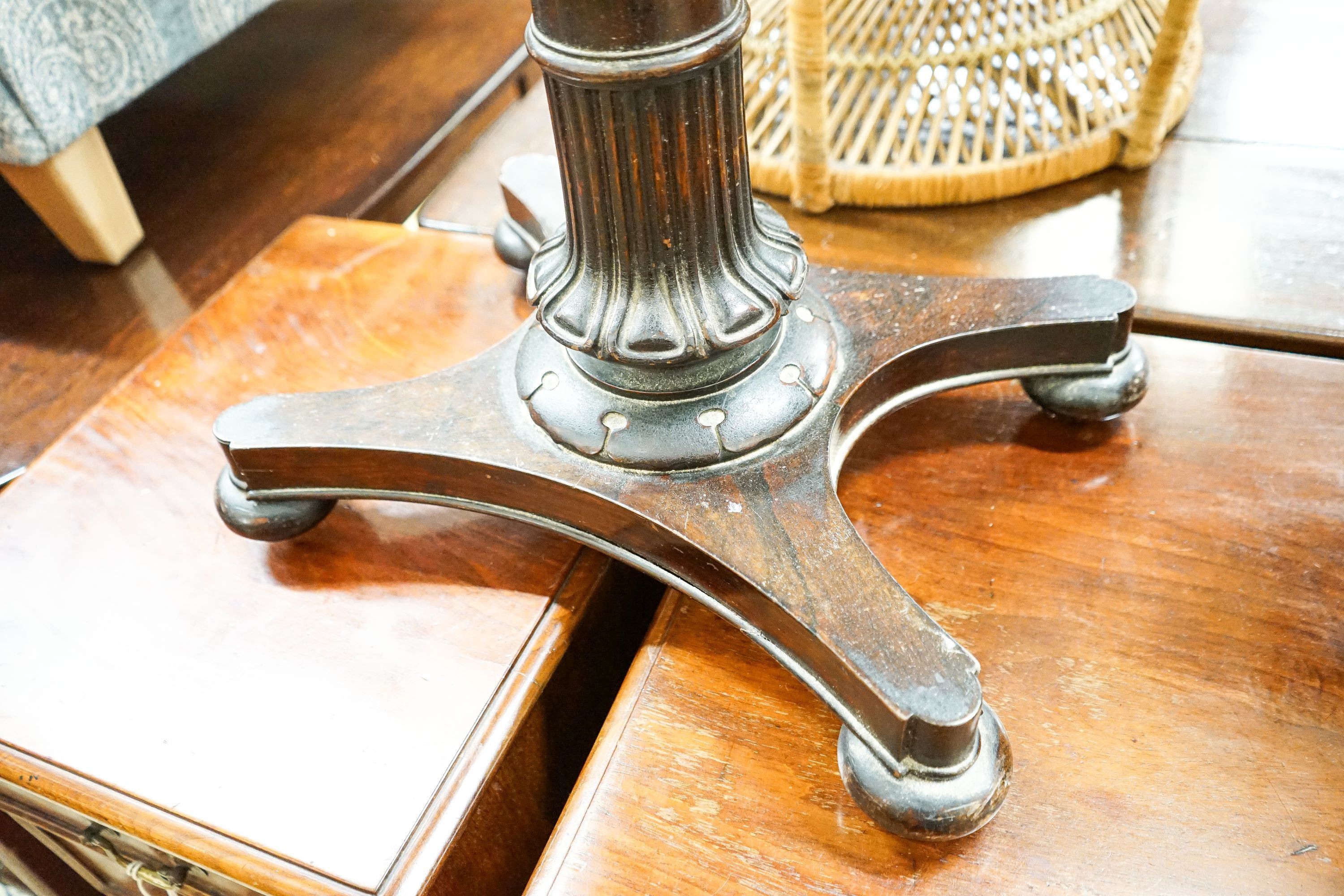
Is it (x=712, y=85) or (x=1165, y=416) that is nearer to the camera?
(x=712, y=85)

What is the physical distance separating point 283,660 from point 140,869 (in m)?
0.15

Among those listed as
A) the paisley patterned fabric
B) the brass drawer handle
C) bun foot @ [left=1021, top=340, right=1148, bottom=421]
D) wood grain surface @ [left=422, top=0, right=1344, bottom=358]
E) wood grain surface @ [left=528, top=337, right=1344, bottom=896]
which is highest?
the paisley patterned fabric

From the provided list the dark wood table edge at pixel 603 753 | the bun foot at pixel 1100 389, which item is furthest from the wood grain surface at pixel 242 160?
the bun foot at pixel 1100 389

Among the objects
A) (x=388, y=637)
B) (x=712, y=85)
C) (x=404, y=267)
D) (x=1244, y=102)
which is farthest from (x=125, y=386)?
(x=1244, y=102)

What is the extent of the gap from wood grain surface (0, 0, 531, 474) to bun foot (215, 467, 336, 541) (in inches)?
10.9

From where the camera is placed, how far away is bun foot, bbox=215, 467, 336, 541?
598 millimetres

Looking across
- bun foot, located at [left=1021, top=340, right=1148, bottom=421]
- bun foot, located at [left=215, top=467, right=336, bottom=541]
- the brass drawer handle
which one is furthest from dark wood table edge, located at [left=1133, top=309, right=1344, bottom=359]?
the brass drawer handle

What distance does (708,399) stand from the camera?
53 centimetres

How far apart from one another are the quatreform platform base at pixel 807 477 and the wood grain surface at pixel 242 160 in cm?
36

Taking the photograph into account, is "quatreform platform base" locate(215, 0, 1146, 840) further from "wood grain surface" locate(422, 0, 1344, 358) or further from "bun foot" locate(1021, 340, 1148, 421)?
"wood grain surface" locate(422, 0, 1344, 358)

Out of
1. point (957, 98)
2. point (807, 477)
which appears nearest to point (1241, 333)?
point (957, 98)

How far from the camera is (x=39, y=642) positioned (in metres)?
0.58

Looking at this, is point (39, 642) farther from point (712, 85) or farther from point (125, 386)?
point (712, 85)

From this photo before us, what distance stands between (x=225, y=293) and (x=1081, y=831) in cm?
71
